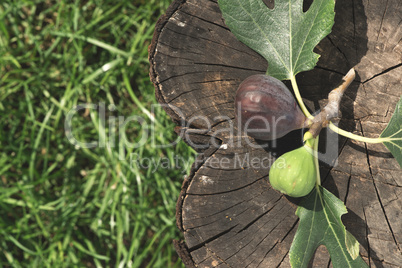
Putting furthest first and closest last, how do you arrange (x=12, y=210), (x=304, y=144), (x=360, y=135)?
(x=12, y=210), (x=360, y=135), (x=304, y=144)

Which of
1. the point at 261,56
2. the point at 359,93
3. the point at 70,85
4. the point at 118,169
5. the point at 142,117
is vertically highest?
the point at 261,56

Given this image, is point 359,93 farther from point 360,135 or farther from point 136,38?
point 136,38

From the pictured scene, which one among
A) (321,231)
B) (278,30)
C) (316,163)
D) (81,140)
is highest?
(278,30)

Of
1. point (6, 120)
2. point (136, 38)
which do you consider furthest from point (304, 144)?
point (6, 120)

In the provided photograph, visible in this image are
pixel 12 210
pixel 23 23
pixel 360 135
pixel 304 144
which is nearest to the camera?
pixel 304 144

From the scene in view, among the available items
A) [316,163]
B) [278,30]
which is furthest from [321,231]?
[278,30]

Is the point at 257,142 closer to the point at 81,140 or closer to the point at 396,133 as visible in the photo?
the point at 396,133
